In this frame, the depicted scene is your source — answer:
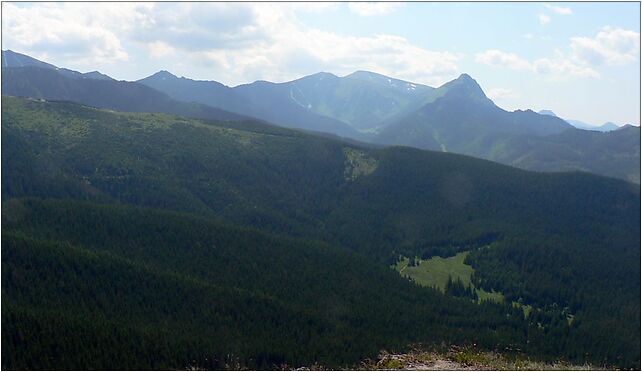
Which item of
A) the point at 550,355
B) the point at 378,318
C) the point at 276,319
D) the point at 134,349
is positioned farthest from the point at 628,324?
the point at 134,349

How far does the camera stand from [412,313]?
150m

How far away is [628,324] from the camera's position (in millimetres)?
160500

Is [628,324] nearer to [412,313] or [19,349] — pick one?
[412,313]

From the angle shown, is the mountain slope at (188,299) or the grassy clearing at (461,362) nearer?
the mountain slope at (188,299)

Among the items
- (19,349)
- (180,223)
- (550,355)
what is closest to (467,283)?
(550,355)

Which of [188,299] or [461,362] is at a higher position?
[188,299]

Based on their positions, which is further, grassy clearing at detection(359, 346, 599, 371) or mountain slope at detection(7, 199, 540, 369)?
grassy clearing at detection(359, 346, 599, 371)

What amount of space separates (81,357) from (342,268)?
94.5m

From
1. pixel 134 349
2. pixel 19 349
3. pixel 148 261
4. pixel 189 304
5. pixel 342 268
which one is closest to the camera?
pixel 19 349

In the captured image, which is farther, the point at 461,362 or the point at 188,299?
the point at 188,299

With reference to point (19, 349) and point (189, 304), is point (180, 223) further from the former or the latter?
point (19, 349)

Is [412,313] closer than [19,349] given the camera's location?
No

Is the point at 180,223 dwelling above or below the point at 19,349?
above

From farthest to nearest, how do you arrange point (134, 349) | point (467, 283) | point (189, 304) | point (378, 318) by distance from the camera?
1. point (467, 283)
2. point (378, 318)
3. point (189, 304)
4. point (134, 349)
